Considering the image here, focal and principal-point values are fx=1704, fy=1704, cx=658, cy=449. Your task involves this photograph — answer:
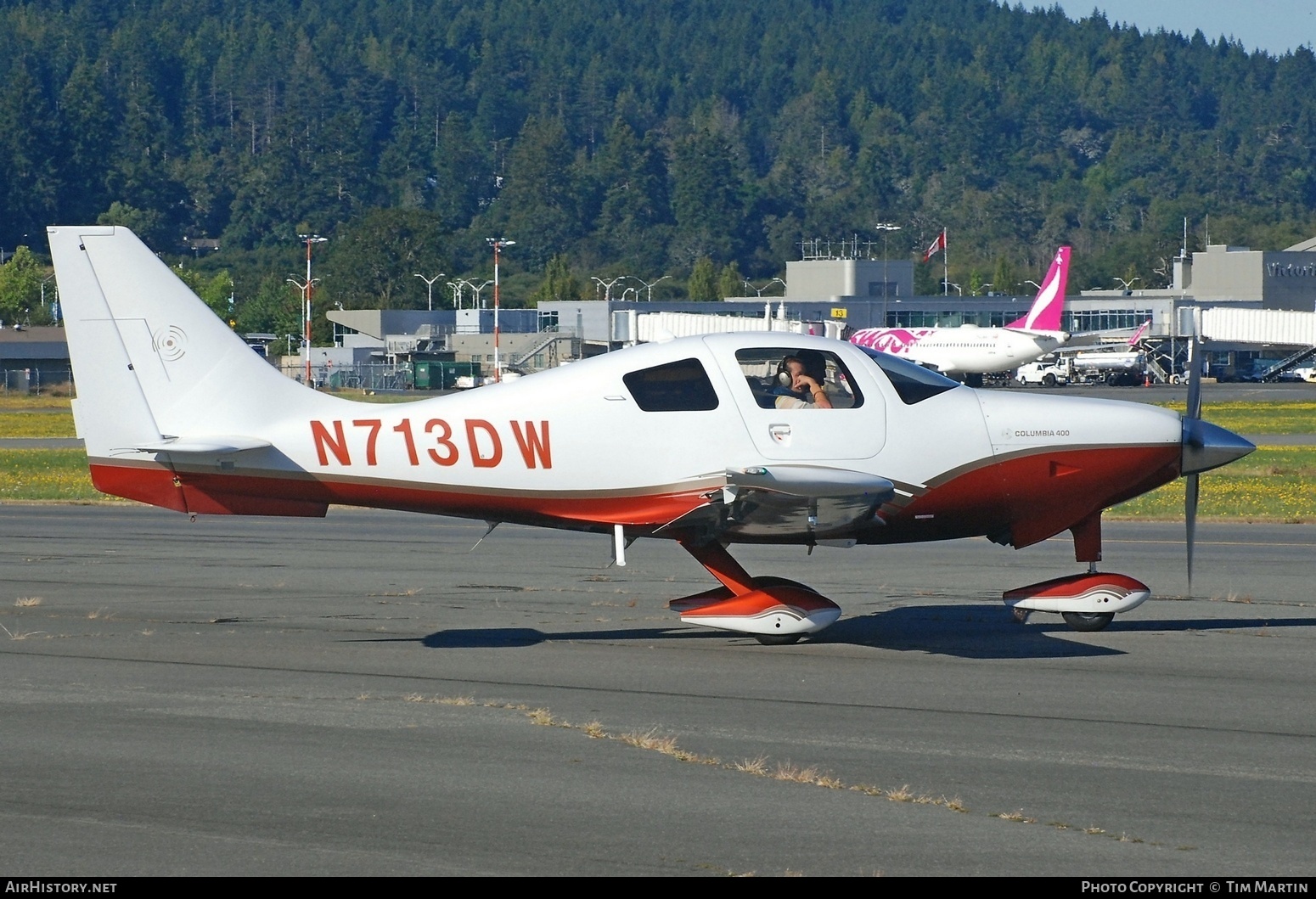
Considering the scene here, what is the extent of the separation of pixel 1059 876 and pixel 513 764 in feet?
9.95

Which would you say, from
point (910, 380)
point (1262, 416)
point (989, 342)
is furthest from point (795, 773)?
point (989, 342)

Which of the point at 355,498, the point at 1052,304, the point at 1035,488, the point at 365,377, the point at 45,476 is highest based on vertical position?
the point at 1052,304

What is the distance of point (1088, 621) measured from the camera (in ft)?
42.9

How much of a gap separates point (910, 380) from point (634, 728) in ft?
13.6

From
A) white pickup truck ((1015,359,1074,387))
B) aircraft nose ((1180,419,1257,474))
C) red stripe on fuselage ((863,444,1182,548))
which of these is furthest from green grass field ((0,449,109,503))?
white pickup truck ((1015,359,1074,387))

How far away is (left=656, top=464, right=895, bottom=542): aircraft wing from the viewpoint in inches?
454

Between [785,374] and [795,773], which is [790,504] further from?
[795,773]

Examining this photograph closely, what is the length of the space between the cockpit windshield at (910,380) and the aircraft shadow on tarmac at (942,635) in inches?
72.4

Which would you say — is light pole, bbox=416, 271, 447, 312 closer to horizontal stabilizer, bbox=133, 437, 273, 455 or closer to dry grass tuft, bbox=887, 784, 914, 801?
horizontal stabilizer, bbox=133, 437, 273, 455

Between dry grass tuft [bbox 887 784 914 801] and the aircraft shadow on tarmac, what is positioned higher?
dry grass tuft [bbox 887 784 914 801]

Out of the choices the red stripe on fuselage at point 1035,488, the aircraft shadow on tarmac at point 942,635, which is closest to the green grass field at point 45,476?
the aircraft shadow on tarmac at point 942,635

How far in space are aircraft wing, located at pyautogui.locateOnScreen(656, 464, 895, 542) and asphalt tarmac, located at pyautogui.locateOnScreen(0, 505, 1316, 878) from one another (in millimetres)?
898

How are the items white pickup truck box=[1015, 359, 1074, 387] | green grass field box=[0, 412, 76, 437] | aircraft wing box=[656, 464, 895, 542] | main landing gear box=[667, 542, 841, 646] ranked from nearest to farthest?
aircraft wing box=[656, 464, 895, 542] → main landing gear box=[667, 542, 841, 646] → green grass field box=[0, 412, 76, 437] → white pickup truck box=[1015, 359, 1074, 387]

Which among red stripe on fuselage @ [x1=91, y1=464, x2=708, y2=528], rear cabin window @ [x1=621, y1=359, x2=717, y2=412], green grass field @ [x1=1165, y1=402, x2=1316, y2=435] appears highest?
rear cabin window @ [x1=621, y1=359, x2=717, y2=412]
